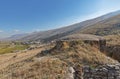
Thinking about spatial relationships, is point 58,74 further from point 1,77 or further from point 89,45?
point 89,45

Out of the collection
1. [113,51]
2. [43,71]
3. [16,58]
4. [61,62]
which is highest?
[61,62]

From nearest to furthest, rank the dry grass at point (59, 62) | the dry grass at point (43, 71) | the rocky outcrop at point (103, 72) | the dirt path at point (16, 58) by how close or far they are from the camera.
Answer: the dry grass at point (43, 71) → the dry grass at point (59, 62) → the rocky outcrop at point (103, 72) → the dirt path at point (16, 58)

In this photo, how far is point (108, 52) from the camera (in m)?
25.2

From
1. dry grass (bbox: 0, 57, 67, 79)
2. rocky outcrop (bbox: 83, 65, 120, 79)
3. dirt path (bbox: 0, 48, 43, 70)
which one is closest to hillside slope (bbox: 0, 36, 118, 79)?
dry grass (bbox: 0, 57, 67, 79)

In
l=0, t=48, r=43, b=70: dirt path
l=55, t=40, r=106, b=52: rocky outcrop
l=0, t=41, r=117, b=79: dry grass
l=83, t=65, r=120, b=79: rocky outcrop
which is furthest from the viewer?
l=0, t=48, r=43, b=70: dirt path

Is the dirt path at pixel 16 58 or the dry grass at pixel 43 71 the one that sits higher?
the dry grass at pixel 43 71

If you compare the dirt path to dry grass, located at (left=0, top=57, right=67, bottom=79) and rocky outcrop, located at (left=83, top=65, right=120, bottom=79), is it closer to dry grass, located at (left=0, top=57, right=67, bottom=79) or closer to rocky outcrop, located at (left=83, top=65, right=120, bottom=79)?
dry grass, located at (left=0, top=57, right=67, bottom=79)

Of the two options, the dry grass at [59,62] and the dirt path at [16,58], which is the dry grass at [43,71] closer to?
the dry grass at [59,62]

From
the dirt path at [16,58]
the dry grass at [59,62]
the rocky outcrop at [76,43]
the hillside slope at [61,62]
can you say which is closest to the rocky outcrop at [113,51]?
the rocky outcrop at [76,43]

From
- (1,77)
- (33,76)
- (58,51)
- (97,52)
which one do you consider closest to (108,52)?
(97,52)

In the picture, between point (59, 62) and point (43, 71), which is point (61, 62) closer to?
point (59, 62)

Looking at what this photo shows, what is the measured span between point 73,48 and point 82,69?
3.66m

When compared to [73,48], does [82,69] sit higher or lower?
lower

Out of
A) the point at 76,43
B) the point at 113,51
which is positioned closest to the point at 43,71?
the point at 76,43
